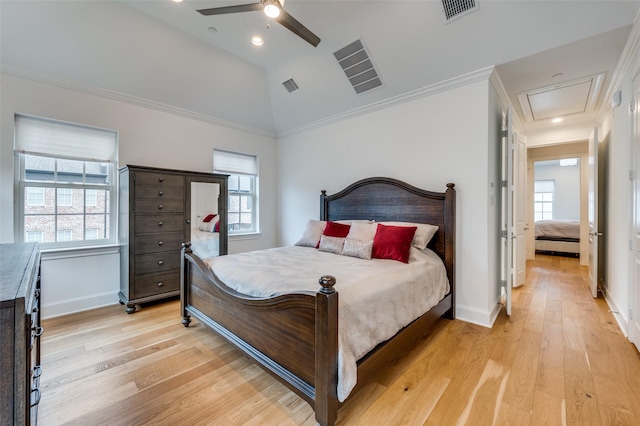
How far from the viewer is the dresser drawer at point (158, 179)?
3.07 m

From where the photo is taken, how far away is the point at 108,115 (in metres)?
3.20

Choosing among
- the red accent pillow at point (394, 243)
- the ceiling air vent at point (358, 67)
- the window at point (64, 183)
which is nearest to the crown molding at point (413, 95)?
the ceiling air vent at point (358, 67)

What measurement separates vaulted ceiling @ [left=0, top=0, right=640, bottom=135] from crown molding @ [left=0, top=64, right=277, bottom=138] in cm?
2

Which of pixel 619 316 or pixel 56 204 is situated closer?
pixel 619 316

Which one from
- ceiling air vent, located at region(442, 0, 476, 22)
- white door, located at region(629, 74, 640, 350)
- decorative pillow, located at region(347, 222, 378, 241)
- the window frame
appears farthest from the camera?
decorative pillow, located at region(347, 222, 378, 241)

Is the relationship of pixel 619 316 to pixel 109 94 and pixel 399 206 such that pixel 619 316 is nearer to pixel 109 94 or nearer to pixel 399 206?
pixel 399 206

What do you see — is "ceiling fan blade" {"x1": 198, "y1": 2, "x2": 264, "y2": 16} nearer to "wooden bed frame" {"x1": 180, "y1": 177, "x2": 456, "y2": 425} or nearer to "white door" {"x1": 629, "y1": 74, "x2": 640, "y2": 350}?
"wooden bed frame" {"x1": 180, "y1": 177, "x2": 456, "y2": 425}

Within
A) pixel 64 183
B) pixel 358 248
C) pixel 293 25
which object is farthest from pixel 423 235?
pixel 64 183

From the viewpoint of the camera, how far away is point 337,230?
3326mm

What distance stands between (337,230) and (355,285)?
5.07ft

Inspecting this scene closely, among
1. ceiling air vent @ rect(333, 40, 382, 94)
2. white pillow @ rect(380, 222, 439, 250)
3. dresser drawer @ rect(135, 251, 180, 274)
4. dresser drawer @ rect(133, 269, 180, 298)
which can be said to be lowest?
dresser drawer @ rect(133, 269, 180, 298)

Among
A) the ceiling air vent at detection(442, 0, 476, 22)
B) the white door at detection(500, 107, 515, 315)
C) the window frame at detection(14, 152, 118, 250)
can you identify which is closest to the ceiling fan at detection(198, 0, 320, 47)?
the ceiling air vent at detection(442, 0, 476, 22)

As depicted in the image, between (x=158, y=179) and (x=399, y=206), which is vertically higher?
(x=158, y=179)

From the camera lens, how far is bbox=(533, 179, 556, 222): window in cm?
904
